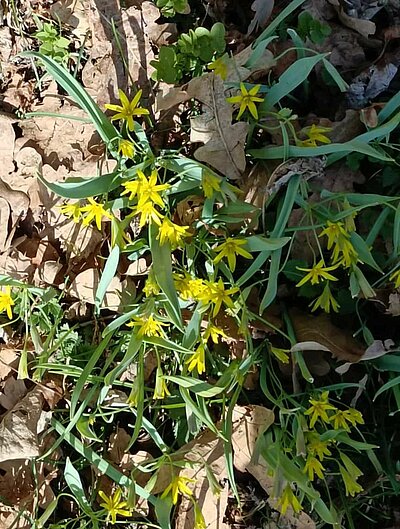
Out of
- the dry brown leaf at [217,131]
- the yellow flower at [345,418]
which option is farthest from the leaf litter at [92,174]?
the yellow flower at [345,418]

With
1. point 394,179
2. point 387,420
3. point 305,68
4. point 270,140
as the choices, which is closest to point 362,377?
A: point 387,420

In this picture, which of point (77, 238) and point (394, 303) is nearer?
point (394, 303)

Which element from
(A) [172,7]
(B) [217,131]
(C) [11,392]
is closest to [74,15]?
(A) [172,7]

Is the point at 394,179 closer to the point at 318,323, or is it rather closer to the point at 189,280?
the point at 318,323

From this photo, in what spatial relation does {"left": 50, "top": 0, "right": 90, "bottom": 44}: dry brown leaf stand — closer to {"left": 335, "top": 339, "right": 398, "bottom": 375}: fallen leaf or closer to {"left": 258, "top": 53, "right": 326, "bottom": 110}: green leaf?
{"left": 258, "top": 53, "right": 326, "bottom": 110}: green leaf

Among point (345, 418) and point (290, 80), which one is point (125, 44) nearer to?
point (290, 80)

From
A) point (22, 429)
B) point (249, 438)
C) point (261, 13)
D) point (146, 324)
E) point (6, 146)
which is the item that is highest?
point (261, 13)
